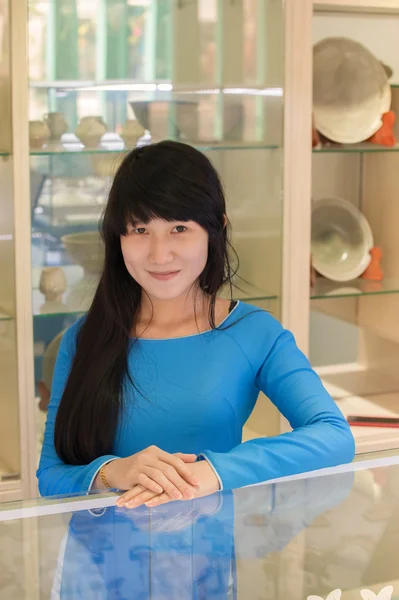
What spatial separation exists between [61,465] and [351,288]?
64.3 inches

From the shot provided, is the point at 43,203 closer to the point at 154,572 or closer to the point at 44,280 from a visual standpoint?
the point at 44,280

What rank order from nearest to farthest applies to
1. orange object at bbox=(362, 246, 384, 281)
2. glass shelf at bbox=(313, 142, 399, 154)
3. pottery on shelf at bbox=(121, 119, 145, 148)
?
pottery on shelf at bbox=(121, 119, 145, 148) → glass shelf at bbox=(313, 142, 399, 154) → orange object at bbox=(362, 246, 384, 281)

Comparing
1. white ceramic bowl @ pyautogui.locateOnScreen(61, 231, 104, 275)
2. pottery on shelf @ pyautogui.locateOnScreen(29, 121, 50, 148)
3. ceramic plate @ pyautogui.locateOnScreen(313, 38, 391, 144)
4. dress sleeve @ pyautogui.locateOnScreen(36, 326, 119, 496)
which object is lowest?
dress sleeve @ pyautogui.locateOnScreen(36, 326, 119, 496)

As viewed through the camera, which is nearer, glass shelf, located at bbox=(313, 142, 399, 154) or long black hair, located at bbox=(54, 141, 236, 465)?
long black hair, located at bbox=(54, 141, 236, 465)

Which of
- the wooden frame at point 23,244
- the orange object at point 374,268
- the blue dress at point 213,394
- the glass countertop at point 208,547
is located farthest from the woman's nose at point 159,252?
the orange object at point 374,268

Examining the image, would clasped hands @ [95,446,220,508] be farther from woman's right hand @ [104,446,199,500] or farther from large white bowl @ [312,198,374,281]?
large white bowl @ [312,198,374,281]

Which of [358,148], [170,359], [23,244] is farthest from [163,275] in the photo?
[358,148]

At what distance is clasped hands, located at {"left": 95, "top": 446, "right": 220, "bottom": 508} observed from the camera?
3.32 ft

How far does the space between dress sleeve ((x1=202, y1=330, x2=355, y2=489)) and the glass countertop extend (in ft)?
0.79

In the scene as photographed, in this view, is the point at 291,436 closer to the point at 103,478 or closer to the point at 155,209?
the point at 103,478

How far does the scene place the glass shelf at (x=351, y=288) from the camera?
2783 millimetres

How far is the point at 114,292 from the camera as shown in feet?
5.08

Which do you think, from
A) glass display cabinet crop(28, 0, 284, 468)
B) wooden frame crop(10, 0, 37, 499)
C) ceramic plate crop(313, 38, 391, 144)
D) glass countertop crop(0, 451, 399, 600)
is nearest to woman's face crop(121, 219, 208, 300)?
glass countertop crop(0, 451, 399, 600)

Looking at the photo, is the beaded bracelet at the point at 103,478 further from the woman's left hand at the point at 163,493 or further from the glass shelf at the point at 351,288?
the glass shelf at the point at 351,288
